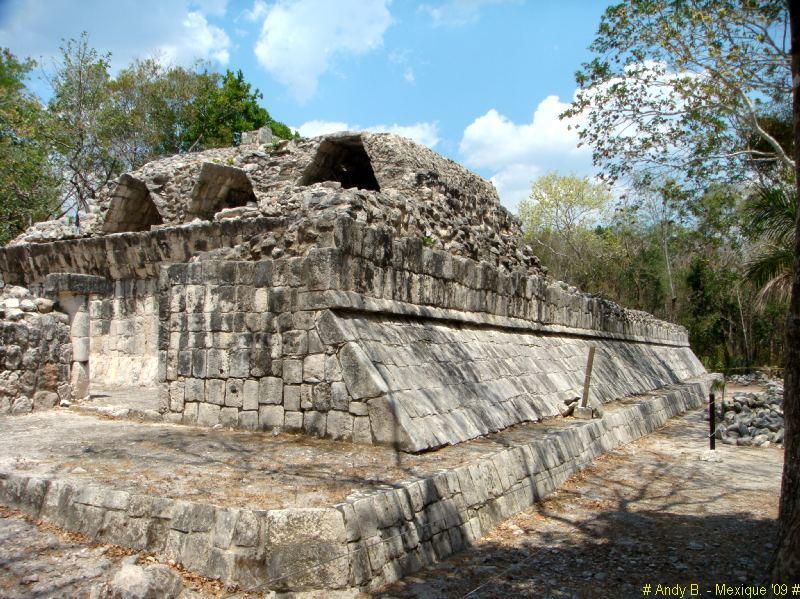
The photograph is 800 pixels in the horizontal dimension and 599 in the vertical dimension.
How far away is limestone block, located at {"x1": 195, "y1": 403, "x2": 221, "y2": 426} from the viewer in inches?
254

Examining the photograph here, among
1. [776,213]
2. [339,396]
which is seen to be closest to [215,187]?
[339,396]

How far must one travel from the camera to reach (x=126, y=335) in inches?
461

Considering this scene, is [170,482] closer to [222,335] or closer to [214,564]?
[214,564]

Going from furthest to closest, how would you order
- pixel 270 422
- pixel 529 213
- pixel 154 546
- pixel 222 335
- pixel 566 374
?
pixel 529 213
pixel 566 374
pixel 222 335
pixel 270 422
pixel 154 546

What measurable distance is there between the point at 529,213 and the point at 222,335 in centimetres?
3235

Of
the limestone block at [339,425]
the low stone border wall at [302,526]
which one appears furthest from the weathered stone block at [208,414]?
the low stone border wall at [302,526]

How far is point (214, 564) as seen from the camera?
138 inches

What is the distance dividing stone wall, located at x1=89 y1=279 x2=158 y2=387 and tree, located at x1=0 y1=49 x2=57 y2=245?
9142 mm

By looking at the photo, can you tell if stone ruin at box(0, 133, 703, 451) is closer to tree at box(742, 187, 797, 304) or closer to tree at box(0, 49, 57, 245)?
tree at box(742, 187, 797, 304)

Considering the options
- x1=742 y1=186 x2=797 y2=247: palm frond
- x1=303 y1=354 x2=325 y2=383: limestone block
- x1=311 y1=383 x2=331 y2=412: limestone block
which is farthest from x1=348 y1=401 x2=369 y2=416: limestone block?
x1=742 y1=186 x2=797 y2=247: palm frond

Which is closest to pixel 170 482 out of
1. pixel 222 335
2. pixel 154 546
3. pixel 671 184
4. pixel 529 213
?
pixel 154 546

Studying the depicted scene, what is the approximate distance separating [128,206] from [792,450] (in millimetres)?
13844

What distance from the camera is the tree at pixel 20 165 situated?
19.8 metres

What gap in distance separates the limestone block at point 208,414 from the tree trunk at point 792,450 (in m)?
4.87
